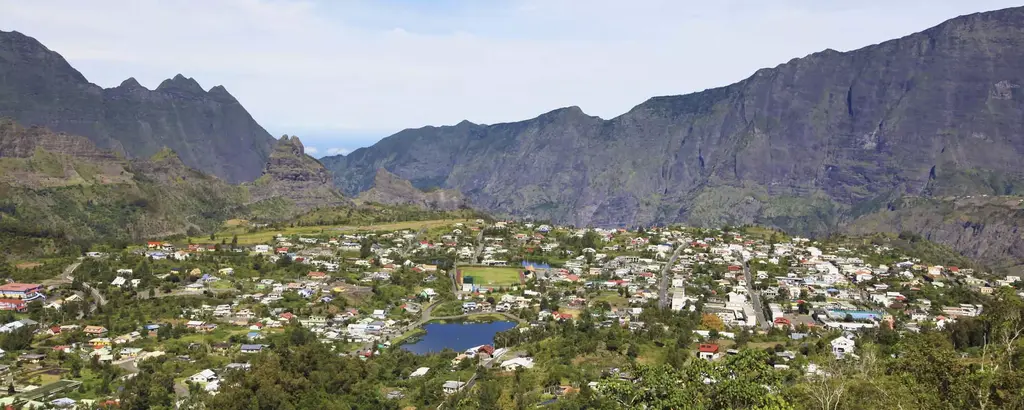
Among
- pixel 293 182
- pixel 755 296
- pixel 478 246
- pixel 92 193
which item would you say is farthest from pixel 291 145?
pixel 755 296

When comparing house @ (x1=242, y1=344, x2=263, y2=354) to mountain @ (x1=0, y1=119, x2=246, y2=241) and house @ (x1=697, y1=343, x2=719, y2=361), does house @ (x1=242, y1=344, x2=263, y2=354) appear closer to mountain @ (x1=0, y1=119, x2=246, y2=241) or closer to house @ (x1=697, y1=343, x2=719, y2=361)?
house @ (x1=697, y1=343, x2=719, y2=361)

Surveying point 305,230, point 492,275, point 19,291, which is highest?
point 19,291

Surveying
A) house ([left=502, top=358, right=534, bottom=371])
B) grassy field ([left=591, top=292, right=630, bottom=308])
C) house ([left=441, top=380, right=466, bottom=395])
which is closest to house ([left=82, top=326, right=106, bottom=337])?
house ([left=441, top=380, right=466, bottom=395])

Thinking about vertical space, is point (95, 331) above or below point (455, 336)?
above

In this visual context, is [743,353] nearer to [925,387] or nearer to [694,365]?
[694,365]

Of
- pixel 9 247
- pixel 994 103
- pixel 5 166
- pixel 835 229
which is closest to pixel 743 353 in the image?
pixel 9 247

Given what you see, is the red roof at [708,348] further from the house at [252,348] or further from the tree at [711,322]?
the house at [252,348]

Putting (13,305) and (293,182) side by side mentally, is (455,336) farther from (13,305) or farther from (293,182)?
(293,182)
